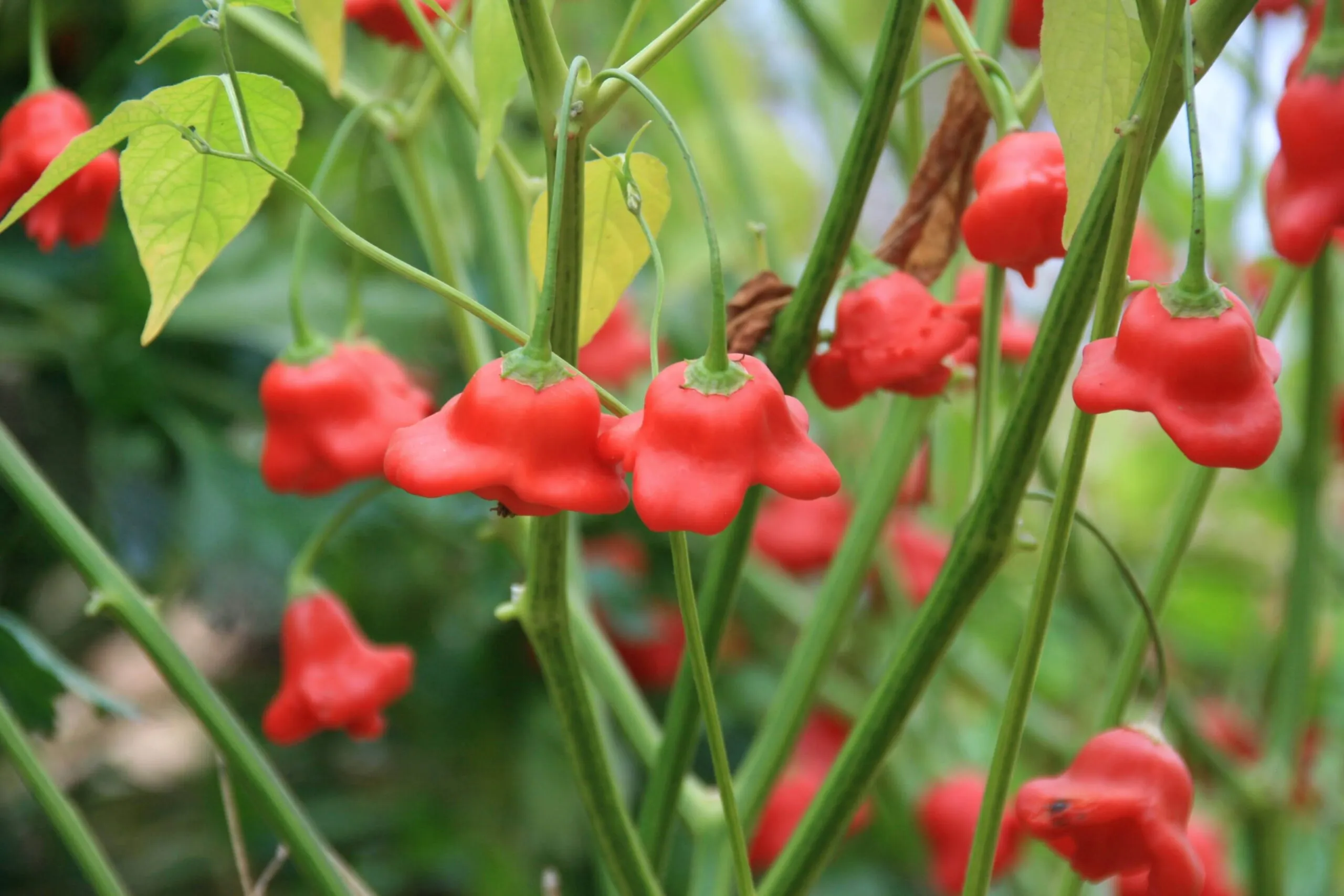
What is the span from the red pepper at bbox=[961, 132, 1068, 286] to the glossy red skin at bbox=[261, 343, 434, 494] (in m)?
0.23

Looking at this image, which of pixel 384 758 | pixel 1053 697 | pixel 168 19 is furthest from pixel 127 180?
pixel 1053 697

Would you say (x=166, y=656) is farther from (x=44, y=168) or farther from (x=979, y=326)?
(x=979, y=326)

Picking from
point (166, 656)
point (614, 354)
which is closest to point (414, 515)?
point (614, 354)

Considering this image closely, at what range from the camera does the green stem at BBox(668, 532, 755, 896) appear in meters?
0.33

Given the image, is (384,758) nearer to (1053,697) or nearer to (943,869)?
(943,869)

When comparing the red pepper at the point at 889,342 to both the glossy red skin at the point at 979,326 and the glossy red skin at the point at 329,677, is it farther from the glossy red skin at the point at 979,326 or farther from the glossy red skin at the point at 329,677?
the glossy red skin at the point at 329,677

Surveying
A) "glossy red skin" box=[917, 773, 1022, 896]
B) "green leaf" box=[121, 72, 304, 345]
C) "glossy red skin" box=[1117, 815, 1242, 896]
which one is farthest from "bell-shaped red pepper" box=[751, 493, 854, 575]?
"green leaf" box=[121, 72, 304, 345]

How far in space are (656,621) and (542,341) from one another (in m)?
0.59

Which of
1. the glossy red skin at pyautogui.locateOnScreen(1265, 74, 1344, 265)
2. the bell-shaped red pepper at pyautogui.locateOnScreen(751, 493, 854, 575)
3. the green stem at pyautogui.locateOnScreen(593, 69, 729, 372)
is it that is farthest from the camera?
the bell-shaped red pepper at pyautogui.locateOnScreen(751, 493, 854, 575)

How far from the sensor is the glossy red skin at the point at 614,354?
0.86m

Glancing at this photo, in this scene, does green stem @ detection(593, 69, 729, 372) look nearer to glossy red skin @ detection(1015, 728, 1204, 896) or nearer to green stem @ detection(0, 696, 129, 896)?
glossy red skin @ detection(1015, 728, 1204, 896)

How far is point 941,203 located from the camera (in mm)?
449

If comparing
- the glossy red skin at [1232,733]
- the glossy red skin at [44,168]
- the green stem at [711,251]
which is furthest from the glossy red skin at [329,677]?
the glossy red skin at [1232,733]

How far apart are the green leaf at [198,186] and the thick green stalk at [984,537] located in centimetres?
22
